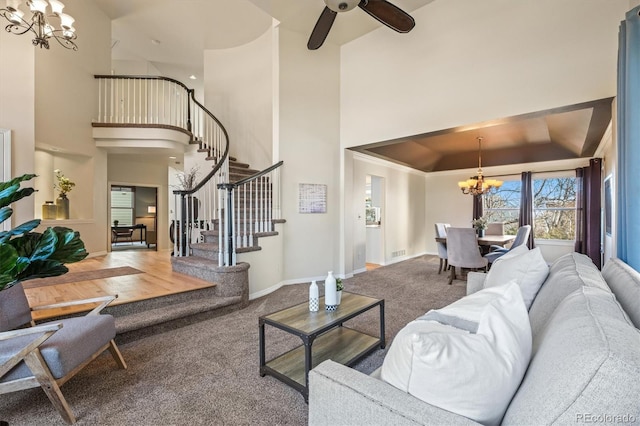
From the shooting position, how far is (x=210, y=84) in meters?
6.64

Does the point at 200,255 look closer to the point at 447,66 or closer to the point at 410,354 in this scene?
the point at 410,354

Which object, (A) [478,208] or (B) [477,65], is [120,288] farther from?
(A) [478,208]

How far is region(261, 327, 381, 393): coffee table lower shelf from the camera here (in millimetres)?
1993

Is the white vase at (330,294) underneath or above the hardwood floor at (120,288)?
above

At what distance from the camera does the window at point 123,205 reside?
10.0m

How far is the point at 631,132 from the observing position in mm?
1887

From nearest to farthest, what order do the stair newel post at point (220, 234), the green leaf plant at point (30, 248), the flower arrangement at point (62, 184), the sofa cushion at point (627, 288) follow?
the sofa cushion at point (627, 288) < the green leaf plant at point (30, 248) < the stair newel post at point (220, 234) < the flower arrangement at point (62, 184)

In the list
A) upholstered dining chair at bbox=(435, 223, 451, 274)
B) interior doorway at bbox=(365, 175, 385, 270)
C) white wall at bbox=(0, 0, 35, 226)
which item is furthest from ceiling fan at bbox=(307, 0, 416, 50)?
white wall at bbox=(0, 0, 35, 226)

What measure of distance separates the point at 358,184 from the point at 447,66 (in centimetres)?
254

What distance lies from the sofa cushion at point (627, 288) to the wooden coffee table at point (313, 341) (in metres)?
1.43

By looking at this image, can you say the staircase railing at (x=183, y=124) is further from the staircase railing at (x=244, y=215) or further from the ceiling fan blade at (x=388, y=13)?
the ceiling fan blade at (x=388, y=13)

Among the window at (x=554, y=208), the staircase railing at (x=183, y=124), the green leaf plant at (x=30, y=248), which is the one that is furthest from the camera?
the window at (x=554, y=208)

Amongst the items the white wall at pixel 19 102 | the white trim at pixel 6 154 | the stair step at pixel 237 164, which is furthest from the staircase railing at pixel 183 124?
the white trim at pixel 6 154

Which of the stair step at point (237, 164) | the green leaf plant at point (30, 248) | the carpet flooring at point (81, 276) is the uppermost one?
the stair step at point (237, 164)
